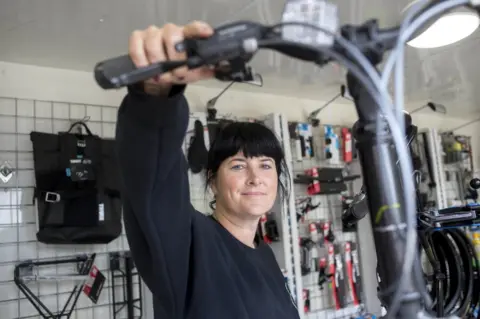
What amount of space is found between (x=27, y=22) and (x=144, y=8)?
0.55 m

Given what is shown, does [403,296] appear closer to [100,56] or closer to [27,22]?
[27,22]

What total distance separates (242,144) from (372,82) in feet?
2.08

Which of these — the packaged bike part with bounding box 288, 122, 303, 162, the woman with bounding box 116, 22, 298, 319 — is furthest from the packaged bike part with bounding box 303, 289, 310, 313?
the woman with bounding box 116, 22, 298, 319

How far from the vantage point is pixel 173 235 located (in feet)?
2.16

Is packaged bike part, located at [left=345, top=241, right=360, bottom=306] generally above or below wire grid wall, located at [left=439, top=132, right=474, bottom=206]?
below

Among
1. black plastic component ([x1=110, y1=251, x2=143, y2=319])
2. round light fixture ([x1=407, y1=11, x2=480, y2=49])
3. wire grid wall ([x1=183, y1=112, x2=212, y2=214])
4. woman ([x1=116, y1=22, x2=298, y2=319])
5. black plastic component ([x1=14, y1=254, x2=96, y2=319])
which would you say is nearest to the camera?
woman ([x1=116, y1=22, x2=298, y2=319])

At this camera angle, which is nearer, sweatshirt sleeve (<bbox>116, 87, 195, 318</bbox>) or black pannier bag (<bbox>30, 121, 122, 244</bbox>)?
sweatshirt sleeve (<bbox>116, 87, 195, 318</bbox>)

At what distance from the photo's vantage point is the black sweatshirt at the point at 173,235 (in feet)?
1.84

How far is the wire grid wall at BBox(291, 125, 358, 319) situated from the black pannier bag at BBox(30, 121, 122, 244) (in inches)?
57.9

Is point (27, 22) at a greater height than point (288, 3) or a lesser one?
greater

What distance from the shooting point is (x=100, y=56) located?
2.46 m

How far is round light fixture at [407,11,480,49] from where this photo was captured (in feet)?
6.68

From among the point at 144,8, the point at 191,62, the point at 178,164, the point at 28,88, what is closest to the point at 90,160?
the point at 28,88

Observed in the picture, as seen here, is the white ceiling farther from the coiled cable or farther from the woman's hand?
the coiled cable
